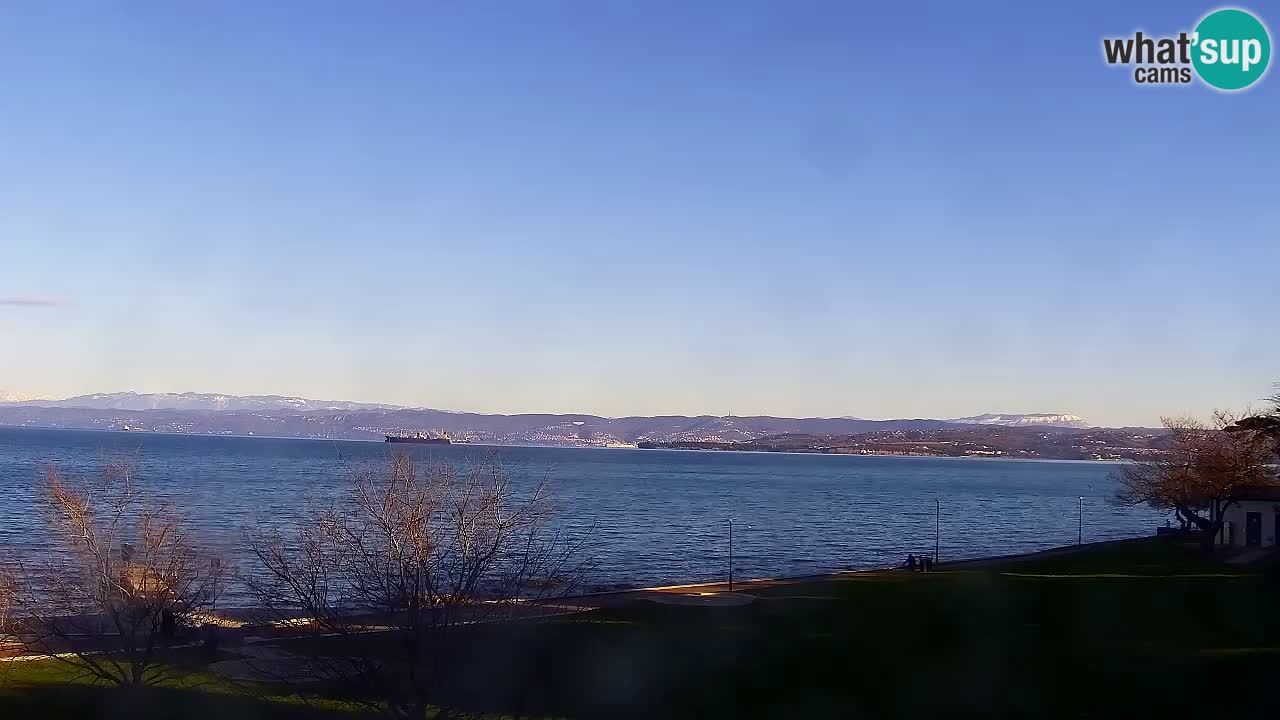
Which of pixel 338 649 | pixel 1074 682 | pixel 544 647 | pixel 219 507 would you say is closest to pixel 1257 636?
pixel 1074 682

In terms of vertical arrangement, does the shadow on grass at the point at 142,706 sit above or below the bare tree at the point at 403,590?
below

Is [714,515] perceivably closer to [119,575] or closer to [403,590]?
[119,575]

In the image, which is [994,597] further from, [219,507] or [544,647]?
[219,507]

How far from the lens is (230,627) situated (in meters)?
29.4

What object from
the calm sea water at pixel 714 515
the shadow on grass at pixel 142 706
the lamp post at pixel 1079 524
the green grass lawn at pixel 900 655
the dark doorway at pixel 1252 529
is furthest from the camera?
the lamp post at pixel 1079 524

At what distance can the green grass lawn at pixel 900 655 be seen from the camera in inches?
794

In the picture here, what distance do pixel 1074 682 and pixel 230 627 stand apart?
19212 mm

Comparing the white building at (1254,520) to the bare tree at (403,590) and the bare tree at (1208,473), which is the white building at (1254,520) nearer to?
the bare tree at (1208,473)

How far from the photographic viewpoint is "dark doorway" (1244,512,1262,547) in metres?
50.9

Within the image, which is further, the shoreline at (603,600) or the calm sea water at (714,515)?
the calm sea water at (714,515)

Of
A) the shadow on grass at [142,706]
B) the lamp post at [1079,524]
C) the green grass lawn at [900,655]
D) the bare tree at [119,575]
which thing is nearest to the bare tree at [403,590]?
the green grass lawn at [900,655]

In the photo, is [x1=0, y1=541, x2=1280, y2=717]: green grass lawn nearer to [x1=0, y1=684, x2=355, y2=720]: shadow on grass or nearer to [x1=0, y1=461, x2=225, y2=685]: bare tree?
[x1=0, y1=684, x2=355, y2=720]: shadow on grass

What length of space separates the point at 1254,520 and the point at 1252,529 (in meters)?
0.39

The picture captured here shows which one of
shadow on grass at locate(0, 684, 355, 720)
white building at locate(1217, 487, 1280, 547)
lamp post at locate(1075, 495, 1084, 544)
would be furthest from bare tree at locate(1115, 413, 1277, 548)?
shadow on grass at locate(0, 684, 355, 720)
